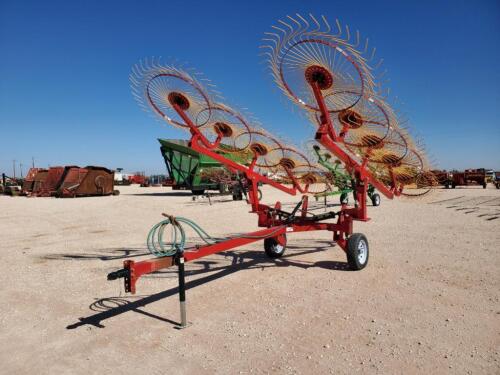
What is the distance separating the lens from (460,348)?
141 inches

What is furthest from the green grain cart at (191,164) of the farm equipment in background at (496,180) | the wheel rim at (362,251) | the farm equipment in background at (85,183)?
the farm equipment in background at (496,180)

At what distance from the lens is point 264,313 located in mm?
4613

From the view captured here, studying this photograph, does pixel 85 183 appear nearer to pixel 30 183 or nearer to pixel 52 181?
pixel 52 181

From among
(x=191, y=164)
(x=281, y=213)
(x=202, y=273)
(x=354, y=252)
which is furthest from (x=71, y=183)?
(x=354, y=252)

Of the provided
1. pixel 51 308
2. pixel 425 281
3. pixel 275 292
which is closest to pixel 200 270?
pixel 275 292

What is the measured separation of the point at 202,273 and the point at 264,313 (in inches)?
84.5

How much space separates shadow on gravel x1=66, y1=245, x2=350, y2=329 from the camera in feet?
15.2

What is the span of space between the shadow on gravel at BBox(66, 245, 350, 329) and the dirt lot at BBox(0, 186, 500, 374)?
0.10 feet

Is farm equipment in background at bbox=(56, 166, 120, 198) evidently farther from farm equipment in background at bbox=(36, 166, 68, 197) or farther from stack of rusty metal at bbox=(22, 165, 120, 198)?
farm equipment in background at bbox=(36, 166, 68, 197)

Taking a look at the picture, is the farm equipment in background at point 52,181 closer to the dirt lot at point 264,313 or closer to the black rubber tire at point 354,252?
the dirt lot at point 264,313

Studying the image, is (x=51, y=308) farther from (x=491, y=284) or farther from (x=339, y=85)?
(x=491, y=284)

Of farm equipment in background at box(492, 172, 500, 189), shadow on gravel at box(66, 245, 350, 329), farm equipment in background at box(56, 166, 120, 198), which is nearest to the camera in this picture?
shadow on gravel at box(66, 245, 350, 329)

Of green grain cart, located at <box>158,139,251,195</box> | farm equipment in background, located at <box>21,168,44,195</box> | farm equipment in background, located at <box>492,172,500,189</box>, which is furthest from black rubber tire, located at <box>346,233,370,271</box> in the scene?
farm equipment in background, located at <box>492,172,500,189</box>

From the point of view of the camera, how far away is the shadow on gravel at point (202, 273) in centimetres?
463
